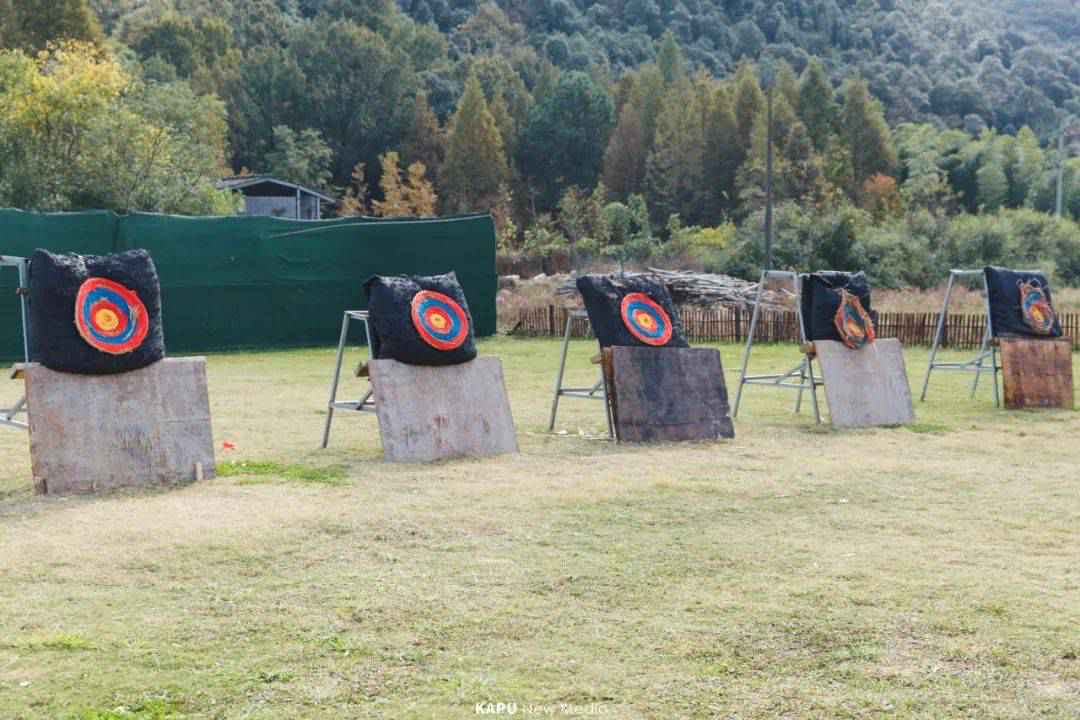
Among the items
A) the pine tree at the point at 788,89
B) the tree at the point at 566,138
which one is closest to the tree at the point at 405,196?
the tree at the point at 566,138

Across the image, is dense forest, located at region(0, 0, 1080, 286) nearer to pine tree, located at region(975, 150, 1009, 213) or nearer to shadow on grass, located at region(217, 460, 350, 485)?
pine tree, located at region(975, 150, 1009, 213)

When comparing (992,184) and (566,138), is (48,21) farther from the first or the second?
(992,184)

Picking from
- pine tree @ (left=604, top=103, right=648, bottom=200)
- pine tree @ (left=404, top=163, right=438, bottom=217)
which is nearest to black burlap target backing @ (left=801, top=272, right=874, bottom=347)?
pine tree @ (left=404, top=163, right=438, bottom=217)

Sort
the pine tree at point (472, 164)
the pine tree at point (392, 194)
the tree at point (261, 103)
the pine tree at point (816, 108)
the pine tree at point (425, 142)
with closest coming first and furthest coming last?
the pine tree at point (392, 194) < the pine tree at point (472, 164) < the pine tree at point (816, 108) < the tree at point (261, 103) < the pine tree at point (425, 142)

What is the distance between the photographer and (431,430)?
8.30m

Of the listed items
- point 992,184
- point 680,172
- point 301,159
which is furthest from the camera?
point 680,172

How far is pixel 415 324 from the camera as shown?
854 cm

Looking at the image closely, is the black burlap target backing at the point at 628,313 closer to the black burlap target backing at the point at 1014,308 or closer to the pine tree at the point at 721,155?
the black burlap target backing at the point at 1014,308

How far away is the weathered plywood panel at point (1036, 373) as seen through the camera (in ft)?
38.1

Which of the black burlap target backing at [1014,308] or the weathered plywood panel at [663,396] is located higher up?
the black burlap target backing at [1014,308]

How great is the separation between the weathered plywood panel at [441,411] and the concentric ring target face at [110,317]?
4.66 ft

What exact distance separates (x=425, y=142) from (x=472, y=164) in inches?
200

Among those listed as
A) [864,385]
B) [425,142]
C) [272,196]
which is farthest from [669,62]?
[864,385]

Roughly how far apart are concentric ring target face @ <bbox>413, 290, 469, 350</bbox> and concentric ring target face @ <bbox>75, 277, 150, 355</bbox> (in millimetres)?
1740
